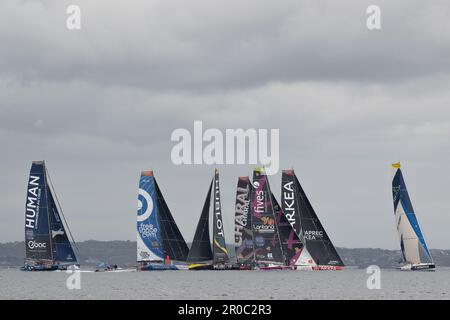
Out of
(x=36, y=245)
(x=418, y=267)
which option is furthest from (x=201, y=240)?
(x=418, y=267)

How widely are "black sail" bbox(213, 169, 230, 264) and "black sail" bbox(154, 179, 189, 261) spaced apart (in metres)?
4.30

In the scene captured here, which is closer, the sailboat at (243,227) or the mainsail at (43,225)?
the mainsail at (43,225)

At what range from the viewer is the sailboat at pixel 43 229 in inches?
4879

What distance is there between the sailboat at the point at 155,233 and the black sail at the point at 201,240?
2.16 m

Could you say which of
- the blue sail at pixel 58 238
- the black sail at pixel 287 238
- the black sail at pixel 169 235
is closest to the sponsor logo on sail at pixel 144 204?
the black sail at pixel 169 235

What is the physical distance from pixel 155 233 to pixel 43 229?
48.6 feet

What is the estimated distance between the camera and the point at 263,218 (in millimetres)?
128875

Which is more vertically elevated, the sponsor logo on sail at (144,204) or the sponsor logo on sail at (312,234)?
the sponsor logo on sail at (144,204)

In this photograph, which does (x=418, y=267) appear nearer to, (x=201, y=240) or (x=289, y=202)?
(x=289, y=202)

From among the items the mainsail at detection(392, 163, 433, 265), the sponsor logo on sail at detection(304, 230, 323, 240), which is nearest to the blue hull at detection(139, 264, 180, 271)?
the sponsor logo on sail at detection(304, 230, 323, 240)

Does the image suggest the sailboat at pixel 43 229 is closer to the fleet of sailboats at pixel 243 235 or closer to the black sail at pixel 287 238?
the fleet of sailboats at pixel 243 235
